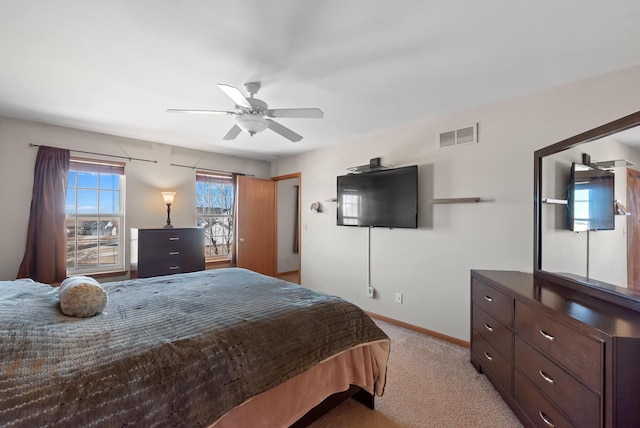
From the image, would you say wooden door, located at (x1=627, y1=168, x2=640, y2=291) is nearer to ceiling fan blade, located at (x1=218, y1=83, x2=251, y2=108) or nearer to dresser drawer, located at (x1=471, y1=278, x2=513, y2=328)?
dresser drawer, located at (x1=471, y1=278, x2=513, y2=328)

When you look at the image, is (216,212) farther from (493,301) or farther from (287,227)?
(493,301)

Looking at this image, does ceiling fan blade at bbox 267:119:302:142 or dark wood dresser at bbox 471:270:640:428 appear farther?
ceiling fan blade at bbox 267:119:302:142

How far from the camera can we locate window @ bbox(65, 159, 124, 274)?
11.4 feet

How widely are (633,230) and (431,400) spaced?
1.65m

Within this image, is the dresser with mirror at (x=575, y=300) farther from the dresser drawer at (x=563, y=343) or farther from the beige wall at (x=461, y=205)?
the beige wall at (x=461, y=205)

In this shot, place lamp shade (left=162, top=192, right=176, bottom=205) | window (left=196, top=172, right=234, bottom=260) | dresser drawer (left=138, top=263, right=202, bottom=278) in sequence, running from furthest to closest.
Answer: window (left=196, top=172, right=234, bottom=260), lamp shade (left=162, top=192, right=176, bottom=205), dresser drawer (left=138, top=263, right=202, bottom=278)

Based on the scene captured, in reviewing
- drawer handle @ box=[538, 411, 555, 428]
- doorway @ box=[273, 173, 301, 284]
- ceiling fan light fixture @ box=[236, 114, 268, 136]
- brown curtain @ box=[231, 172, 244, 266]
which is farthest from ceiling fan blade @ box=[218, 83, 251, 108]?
doorway @ box=[273, 173, 301, 284]

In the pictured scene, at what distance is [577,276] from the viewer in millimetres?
1830

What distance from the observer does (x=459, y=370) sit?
237cm

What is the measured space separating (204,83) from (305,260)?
315 cm

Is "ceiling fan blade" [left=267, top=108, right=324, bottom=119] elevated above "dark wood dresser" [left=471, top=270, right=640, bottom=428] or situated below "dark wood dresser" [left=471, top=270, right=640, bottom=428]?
above

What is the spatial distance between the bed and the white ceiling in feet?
5.19

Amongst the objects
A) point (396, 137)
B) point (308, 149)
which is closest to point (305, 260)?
point (308, 149)

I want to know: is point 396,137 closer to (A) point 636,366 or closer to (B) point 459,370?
(B) point 459,370
